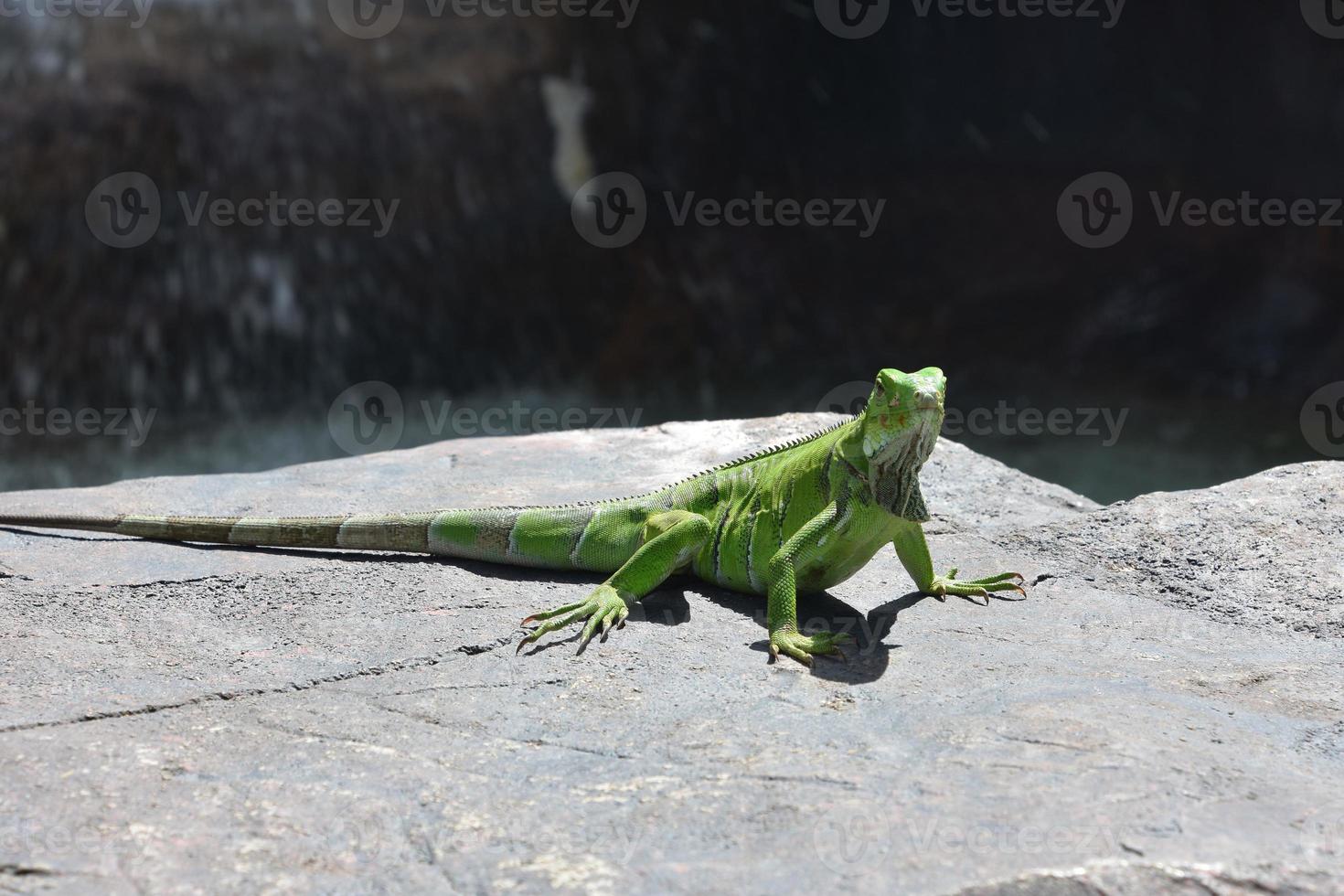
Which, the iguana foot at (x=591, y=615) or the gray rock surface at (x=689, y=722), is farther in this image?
the iguana foot at (x=591, y=615)

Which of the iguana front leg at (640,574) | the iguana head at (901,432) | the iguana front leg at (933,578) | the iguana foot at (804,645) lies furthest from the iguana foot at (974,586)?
the iguana front leg at (640,574)

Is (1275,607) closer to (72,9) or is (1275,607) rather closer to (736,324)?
(736,324)

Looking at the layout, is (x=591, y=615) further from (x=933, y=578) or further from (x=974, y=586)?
(x=974, y=586)

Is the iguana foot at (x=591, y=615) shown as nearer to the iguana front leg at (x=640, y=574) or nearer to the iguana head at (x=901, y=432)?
the iguana front leg at (x=640, y=574)

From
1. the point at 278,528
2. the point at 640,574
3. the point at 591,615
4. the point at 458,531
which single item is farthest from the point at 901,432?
the point at 278,528

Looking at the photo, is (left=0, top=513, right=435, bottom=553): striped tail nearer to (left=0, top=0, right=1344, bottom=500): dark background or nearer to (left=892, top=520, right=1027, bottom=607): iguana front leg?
(left=892, top=520, right=1027, bottom=607): iguana front leg

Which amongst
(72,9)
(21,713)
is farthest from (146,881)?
(72,9)

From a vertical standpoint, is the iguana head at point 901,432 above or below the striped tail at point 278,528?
above
